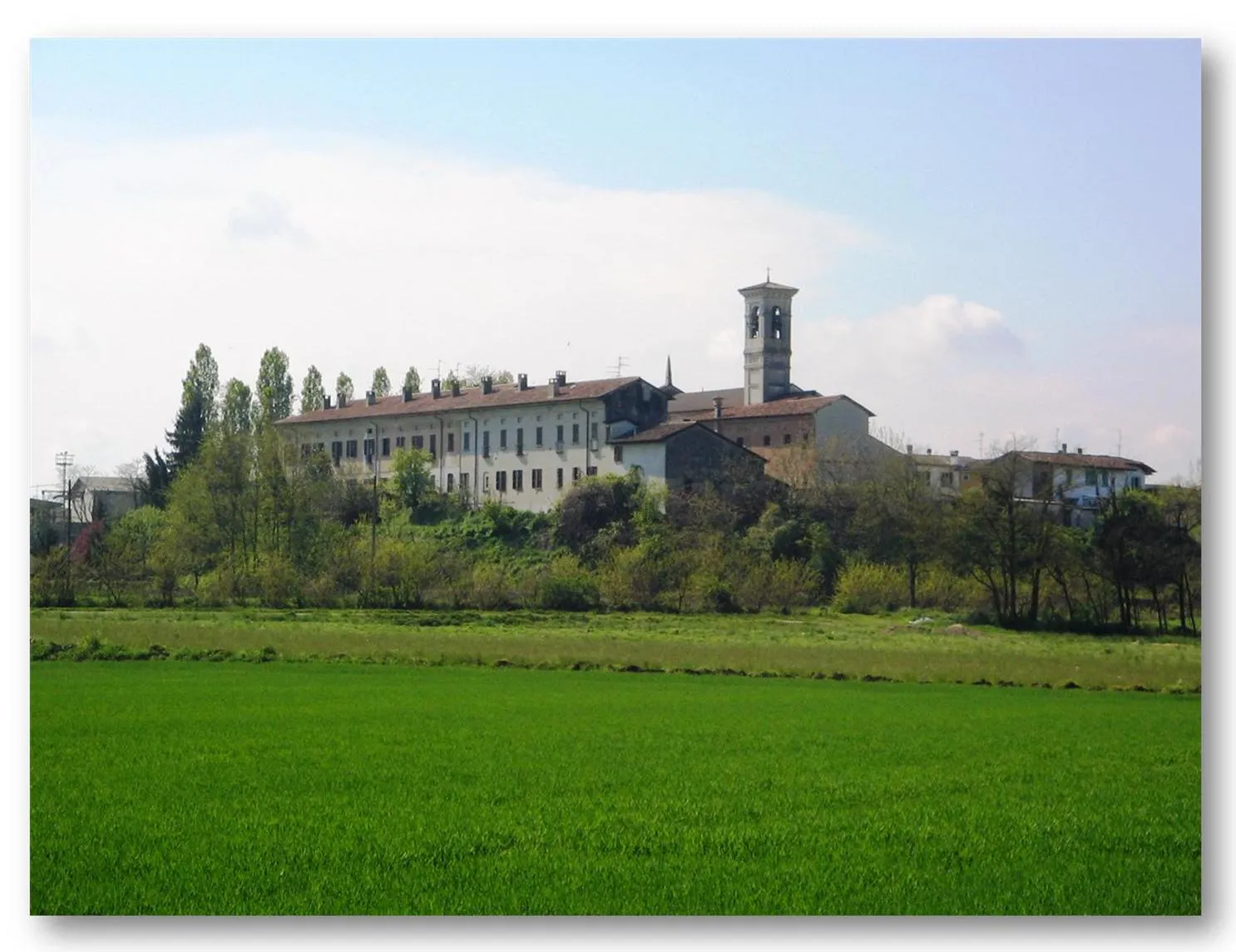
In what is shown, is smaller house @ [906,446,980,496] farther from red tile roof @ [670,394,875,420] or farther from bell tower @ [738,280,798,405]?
bell tower @ [738,280,798,405]

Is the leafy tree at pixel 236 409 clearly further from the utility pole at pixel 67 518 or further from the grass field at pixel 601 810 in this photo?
the grass field at pixel 601 810

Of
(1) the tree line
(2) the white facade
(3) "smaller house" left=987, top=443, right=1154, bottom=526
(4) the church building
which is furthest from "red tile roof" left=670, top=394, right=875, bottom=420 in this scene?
(2) the white facade

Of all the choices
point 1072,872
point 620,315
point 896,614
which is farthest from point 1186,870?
point 896,614

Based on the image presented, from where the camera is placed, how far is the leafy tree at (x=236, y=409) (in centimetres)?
1321

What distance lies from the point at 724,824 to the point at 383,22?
4.90 metres

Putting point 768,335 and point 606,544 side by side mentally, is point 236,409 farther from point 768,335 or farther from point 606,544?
point 606,544

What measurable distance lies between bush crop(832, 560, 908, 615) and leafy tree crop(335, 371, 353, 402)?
7795 mm

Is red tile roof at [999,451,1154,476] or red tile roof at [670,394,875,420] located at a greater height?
red tile roof at [670,394,875,420]

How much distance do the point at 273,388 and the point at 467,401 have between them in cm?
880

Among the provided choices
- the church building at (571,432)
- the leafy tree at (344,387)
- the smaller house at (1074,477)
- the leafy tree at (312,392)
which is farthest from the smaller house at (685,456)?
the smaller house at (1074,477)

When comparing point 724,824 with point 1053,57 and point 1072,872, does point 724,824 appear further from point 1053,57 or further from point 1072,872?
point 1053,57

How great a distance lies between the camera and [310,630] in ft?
62.0

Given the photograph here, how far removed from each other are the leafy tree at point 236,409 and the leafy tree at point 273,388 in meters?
0.14

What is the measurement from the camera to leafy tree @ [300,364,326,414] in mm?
13888
